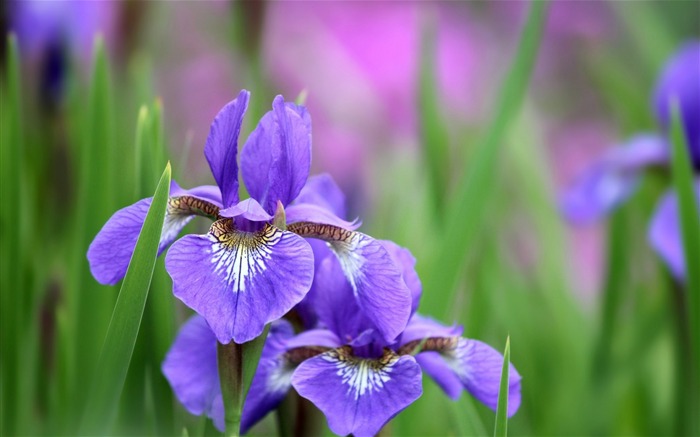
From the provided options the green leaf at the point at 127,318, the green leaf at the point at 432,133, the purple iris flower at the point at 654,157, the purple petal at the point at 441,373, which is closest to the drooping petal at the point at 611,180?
the purple iris flower at the point at 654,157

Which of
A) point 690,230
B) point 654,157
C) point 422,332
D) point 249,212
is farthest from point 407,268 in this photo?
point 654,157

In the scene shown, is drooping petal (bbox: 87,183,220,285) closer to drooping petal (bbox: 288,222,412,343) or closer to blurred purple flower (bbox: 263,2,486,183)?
drooping petal (bbox: 288,222,412,343)

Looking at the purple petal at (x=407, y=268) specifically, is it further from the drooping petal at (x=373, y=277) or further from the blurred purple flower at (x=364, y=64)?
the blurred purple flower at (x=364, y=64)

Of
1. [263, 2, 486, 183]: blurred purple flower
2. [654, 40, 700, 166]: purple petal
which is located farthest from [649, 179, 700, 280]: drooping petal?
[263, 2, 486, 183]: blurred purple flower

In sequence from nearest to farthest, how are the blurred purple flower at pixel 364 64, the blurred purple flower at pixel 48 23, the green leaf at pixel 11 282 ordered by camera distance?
the green leaf at pixel 11 282, the blurred purple flower at pixel 48 23, the blurred purple flower at pixel 364 64

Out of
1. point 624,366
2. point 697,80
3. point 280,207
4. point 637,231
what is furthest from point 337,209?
point 637,231

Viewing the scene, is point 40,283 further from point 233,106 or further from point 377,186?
point 377,186
